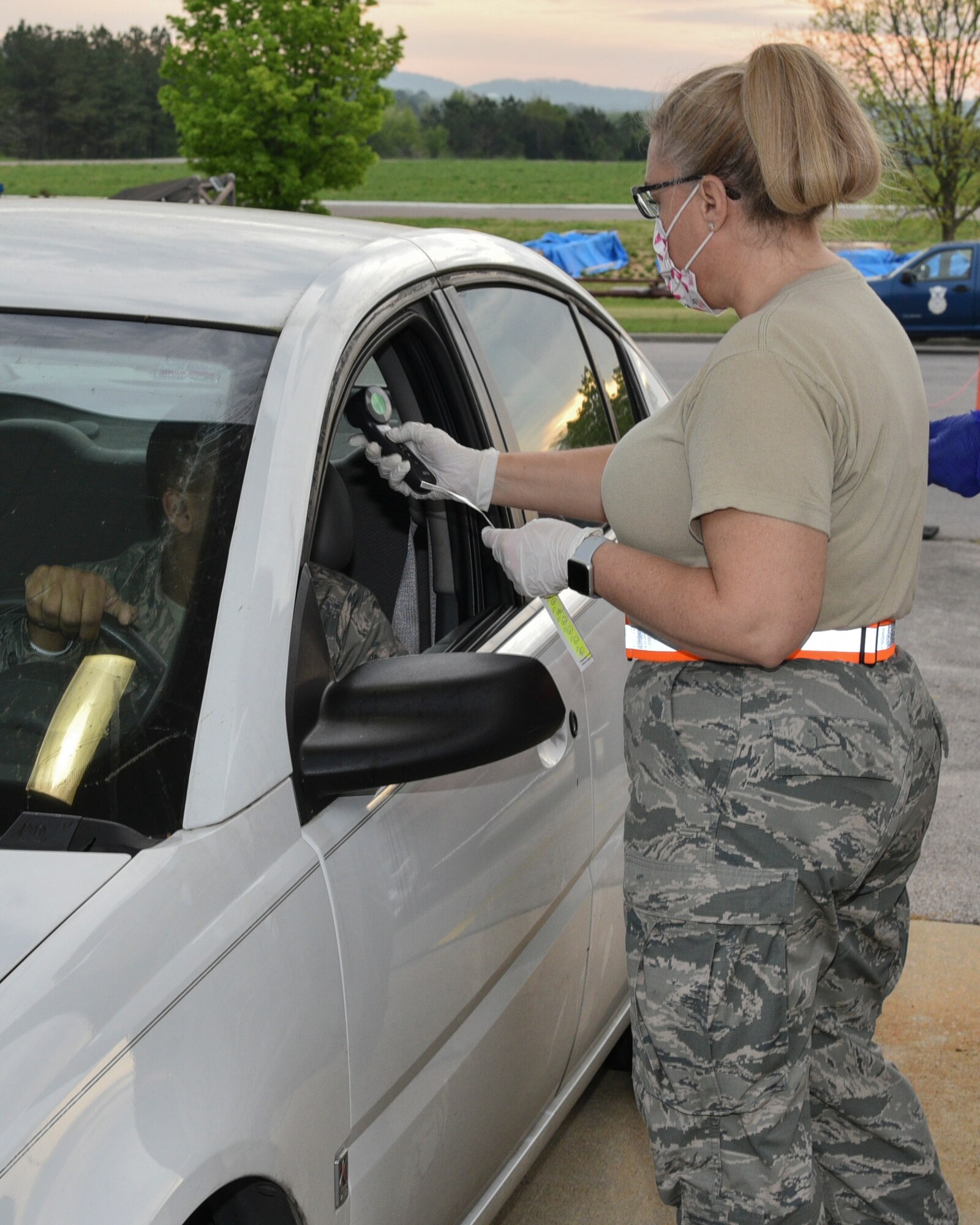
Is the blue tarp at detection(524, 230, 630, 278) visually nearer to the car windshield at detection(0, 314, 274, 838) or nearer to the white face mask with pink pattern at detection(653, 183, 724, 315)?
the white face mask with pink pattern at detection(653, 183, 724, 315)

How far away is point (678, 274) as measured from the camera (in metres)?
2.05

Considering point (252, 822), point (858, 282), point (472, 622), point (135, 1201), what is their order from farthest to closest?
point (472, 622), point (858, 282), point (252, 822), point (135, 1201)

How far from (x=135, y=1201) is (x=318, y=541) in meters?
1.23

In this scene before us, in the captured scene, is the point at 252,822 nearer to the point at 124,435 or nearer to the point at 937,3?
the point at 124,435

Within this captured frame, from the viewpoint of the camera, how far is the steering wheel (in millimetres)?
1587

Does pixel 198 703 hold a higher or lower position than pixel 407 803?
higher

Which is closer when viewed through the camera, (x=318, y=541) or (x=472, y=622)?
(x=318, y=541)

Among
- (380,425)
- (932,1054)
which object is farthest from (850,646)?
(932,1054)

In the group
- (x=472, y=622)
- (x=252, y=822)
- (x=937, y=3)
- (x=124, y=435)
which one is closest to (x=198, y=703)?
(x=252, y=822)

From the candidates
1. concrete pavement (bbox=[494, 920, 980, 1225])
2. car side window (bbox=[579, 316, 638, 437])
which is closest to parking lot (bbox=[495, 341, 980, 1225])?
concrete pavement (bbox=[494, 920, 980, 1225])

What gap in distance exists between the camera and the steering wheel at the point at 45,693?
1.59 meters

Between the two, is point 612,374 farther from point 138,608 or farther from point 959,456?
point 138,608

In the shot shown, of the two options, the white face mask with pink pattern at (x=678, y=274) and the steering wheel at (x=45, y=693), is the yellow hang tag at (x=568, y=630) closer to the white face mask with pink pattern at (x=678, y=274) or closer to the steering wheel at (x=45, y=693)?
the white face mask with pink pattern at (x=678, y=274)

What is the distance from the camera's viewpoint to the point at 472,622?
2443 millimetres
